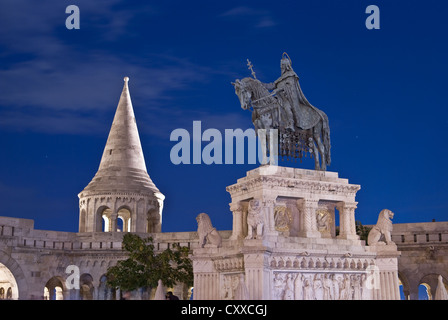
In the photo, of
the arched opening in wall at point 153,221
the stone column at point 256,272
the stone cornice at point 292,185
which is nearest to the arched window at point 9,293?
the arched opening in wall at point 153,221

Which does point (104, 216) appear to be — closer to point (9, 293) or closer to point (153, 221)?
point (153, 221)

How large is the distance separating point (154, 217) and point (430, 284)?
2000cm

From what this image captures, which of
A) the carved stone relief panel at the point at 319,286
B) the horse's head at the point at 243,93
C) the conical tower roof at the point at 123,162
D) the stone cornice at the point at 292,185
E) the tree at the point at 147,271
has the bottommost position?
the carved stone relief panel at the point at 319,286

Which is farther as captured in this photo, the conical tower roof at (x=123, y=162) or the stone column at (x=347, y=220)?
the conical tower roof at (x=123, y=162)

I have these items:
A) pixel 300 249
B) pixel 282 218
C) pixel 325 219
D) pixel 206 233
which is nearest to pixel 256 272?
pixel 300 249

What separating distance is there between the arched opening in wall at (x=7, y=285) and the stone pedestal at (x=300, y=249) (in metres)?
18.3

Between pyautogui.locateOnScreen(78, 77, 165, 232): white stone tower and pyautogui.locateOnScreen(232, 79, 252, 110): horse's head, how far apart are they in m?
21.9

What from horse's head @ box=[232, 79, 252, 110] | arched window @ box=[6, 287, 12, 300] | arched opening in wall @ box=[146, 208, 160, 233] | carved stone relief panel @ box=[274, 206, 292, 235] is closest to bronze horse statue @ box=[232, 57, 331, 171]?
horse's head @ box=[232, 79, 252, 110]

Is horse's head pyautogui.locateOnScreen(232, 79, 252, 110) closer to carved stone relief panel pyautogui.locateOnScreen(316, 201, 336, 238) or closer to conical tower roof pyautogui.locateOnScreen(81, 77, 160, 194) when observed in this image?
carved stone relief panel pyautogui.locateOnScreen(316, 201, 336, 238)

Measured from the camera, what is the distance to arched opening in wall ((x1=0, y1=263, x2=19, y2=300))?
1451 inches

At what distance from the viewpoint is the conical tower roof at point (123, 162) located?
44.0 metres

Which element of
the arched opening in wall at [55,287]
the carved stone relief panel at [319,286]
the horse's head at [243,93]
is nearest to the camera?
the carved stone relief panel at [319,286]

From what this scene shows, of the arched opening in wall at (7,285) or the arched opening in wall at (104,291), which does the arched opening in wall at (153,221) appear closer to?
the arched opening in wall at (104,291)
